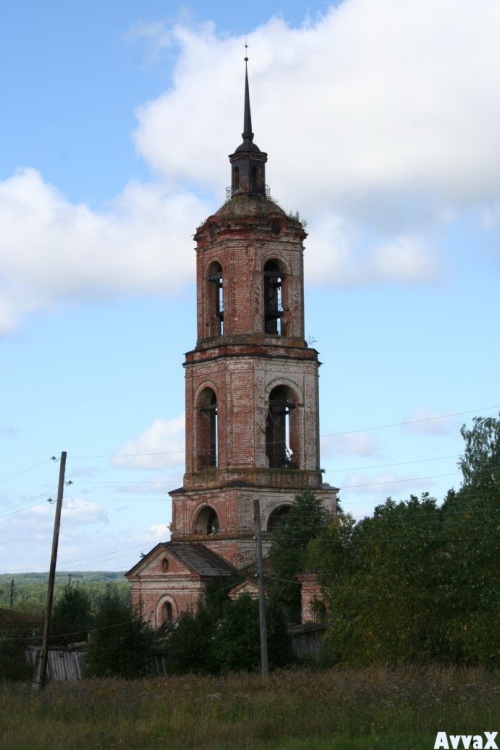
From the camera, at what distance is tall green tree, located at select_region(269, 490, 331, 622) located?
44844mm

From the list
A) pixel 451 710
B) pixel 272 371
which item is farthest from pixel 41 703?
pixel 272 371

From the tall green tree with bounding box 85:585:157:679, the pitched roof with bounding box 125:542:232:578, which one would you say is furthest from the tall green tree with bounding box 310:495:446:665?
the pitched roof with bounding box 125:542:232:578

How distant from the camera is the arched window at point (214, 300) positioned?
4891cm

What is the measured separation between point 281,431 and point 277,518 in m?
3.29

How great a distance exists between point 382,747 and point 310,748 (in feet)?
3.64

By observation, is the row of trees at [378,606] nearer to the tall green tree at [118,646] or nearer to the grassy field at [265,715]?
the tall green tree at [118,646]

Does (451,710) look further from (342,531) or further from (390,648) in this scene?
(342,531)

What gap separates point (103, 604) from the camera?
1594 inches

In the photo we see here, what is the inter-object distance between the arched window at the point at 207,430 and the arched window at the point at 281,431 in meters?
2.19

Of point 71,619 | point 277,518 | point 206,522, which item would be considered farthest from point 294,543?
point 71,619

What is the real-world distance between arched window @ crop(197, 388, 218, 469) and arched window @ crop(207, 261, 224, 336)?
2.36 m

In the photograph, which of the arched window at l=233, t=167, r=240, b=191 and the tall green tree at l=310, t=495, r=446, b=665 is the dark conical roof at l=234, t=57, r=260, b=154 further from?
the tall green tree at l=310, t=495, r=446, b=665

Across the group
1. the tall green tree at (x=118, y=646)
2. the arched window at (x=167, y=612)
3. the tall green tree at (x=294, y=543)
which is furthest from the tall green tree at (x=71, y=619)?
the tall green tree at (x=118, y=646)

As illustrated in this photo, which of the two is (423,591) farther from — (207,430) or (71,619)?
(71,619)
